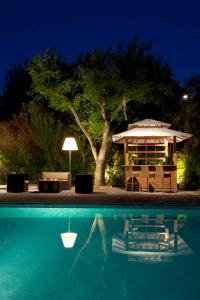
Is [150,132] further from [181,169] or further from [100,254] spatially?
[100,254]

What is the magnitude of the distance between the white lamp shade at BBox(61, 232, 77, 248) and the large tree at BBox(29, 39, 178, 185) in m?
7.52

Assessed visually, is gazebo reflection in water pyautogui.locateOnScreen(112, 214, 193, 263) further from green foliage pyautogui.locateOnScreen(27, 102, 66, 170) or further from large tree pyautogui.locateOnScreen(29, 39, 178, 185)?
green foliage pyautogui.locateOnScreen(27, 102, 66, 170)

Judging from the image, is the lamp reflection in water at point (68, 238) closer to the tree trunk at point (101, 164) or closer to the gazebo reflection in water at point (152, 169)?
the gazebo reflection in water at point (152, 169)

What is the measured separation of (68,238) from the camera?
7.91 metres

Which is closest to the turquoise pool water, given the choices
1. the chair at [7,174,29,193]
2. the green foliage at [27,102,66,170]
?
the chair at [7,174,29,193]

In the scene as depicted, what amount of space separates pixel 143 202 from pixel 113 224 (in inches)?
67.3

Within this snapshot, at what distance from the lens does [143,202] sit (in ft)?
34.8

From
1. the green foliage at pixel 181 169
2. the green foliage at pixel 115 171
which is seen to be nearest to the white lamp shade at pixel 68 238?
the green foliage at pixel 181 169

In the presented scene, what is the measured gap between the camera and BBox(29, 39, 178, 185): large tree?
48.3 ft

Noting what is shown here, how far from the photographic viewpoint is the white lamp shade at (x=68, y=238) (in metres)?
7.38

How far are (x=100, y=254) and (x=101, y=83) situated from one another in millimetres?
8951

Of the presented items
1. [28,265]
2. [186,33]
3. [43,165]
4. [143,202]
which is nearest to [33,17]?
[186,33]

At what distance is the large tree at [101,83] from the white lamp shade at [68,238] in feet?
24.7

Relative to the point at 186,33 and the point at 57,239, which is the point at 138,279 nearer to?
the point at 57,239
